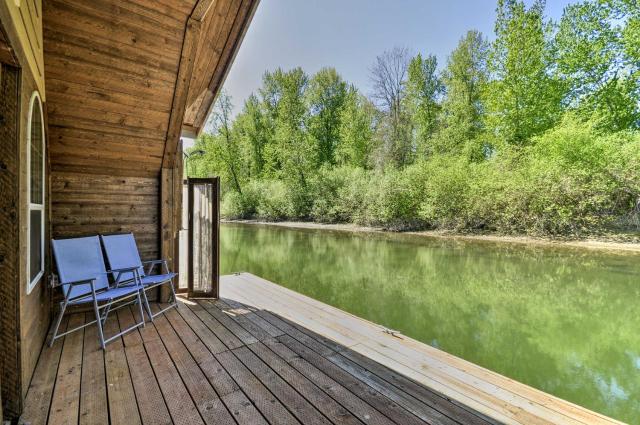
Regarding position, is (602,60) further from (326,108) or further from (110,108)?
(110,108)

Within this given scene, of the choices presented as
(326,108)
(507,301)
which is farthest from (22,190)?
(326,108)

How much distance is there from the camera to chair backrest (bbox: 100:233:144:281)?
311 cm

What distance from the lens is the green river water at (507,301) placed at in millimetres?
3188

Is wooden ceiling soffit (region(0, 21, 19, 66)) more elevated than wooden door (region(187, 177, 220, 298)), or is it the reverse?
wooden ceiling soffit (region(0, 21, 19, 66))

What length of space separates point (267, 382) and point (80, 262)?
2172 mm

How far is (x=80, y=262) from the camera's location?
2.88 meters

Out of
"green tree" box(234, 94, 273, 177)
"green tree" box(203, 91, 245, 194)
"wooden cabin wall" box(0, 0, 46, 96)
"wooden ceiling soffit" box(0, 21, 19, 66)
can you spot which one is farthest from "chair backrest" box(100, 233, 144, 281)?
"green tree" box(234, 94, 273, 177)

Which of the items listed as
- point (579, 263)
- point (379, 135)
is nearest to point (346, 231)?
point (379, 135)

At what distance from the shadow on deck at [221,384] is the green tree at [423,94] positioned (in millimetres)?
17606

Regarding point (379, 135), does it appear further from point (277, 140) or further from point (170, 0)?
point (170, 0)

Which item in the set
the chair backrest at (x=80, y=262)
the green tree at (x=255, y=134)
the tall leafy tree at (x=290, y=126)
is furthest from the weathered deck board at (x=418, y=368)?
the green tree at (x=255, y=134)

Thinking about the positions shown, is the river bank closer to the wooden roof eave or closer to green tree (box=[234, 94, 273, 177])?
the wooden roof eave

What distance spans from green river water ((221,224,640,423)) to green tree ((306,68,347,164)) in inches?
523

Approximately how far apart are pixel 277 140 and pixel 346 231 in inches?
392
